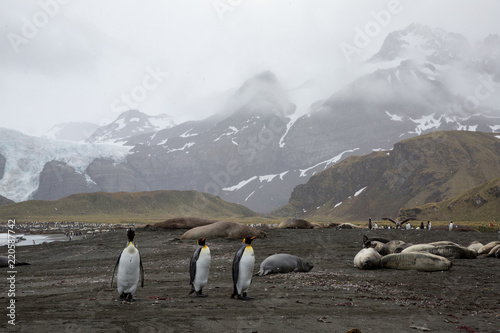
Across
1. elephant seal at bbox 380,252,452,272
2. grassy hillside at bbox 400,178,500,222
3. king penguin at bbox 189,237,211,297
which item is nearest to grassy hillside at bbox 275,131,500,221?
grassy hillside at bbox 400,178,500,222

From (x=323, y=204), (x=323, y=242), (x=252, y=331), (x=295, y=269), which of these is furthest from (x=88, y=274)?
(x=323, y=204)

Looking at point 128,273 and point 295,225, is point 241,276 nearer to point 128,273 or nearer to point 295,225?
point 128,273

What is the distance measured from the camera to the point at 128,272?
29.8ft

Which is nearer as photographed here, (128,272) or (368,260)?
(128,272)

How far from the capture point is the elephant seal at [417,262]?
14.5 meters

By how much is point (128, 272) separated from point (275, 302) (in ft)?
11.1

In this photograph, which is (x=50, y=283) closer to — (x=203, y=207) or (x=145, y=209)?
(x=145, y=209)

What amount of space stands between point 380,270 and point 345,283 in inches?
141

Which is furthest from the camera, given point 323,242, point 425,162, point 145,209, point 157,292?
point 425,162

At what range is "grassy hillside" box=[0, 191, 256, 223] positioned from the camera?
382ft

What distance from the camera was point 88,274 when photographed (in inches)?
599

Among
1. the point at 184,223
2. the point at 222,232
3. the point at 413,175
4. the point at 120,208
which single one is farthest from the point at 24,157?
the point at 222,232

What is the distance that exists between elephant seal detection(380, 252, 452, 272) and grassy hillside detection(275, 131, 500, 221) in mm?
124464

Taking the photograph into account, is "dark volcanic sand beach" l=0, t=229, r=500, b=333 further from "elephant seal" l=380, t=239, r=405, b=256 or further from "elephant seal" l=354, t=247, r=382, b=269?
"elephant seal" l=380, t=239, r=405, b=256
